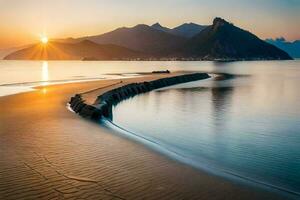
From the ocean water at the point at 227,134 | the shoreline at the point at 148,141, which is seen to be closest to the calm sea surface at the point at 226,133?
the ocean water at the point at 227,134

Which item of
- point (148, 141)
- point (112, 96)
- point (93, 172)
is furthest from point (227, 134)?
point (112, 96)

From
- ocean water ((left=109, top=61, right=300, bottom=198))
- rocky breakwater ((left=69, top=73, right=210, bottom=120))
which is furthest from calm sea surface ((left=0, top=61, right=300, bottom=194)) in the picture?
rocky breakwater ((left=69, top=73, right=210, bottom=120))

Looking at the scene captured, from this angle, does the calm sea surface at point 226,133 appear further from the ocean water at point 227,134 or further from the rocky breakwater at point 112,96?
the rocky breakwater at point 112,96

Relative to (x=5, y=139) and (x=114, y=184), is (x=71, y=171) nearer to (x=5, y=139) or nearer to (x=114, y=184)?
(x=114, y=184)

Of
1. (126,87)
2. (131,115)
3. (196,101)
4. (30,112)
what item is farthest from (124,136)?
(126,87)

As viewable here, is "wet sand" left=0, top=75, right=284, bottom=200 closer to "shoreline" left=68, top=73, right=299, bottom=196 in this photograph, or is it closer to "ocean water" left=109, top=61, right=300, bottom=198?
"shoreline" left=68, top=73, right=299, bottom=196

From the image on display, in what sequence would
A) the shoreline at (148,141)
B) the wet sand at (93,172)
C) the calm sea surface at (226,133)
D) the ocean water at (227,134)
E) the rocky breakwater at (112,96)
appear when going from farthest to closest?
the rocky breakwater at (112,96) < the calm sea surface at (226,133) < the ocean water at (227,134) < the shoreline at (148,141) < the wet sand at (93,172)
